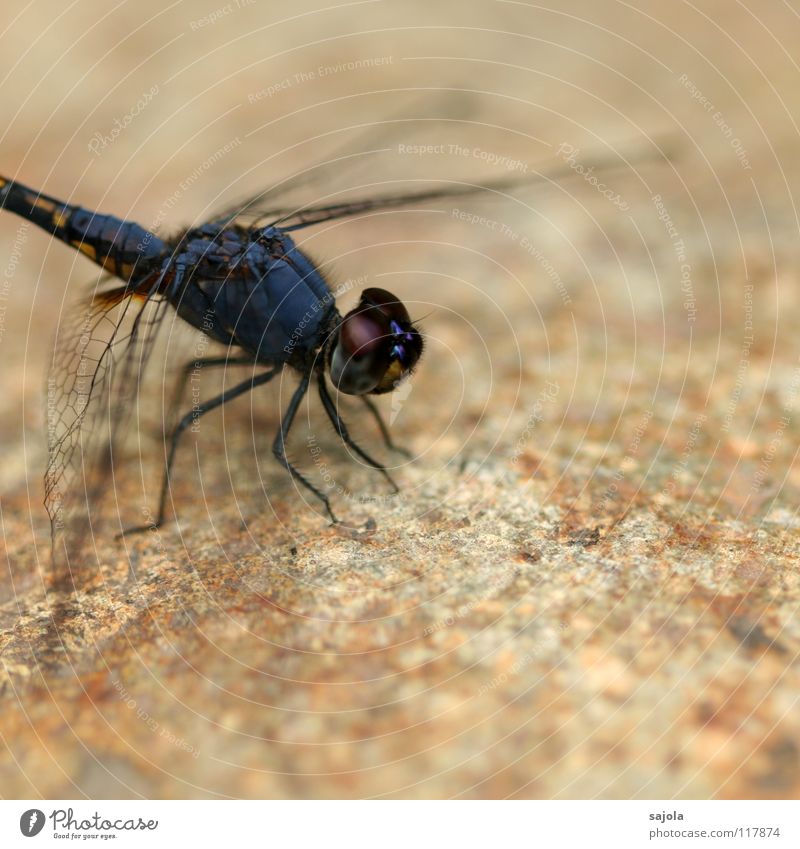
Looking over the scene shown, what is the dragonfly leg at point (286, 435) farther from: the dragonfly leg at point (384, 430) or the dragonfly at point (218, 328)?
the dragonfly leg at point (384, 430)

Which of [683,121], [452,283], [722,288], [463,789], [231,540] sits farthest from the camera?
[683,121]

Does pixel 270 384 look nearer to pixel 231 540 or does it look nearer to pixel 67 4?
pixel 231 540

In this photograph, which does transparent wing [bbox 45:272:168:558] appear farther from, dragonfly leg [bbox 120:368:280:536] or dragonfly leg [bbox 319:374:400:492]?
dragonfly leg [bbox 319:374:400:492]

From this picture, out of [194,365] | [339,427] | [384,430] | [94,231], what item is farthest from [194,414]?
[94,231]

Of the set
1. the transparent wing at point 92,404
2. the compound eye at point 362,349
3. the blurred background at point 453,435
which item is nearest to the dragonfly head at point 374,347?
the compound eye at point 362,349

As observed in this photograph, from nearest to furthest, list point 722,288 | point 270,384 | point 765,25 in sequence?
point 270,384 < point 722,288 < point 765,25

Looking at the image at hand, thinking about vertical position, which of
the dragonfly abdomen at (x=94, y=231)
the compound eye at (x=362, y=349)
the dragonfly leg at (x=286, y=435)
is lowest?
the dragonfly leg at (x=286, y=435)

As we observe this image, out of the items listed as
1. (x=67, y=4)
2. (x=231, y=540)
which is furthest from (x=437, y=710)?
(x=67, y=4)

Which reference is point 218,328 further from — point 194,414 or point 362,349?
point 362,349
